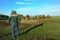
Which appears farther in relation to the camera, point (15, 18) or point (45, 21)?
point (45, 21)

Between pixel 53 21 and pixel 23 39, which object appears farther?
pixel 53 21

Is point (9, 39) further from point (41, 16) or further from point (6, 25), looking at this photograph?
point (41, 16)

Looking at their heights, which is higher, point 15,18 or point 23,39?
point 15,18

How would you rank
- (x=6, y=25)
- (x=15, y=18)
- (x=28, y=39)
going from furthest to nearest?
(x=6, y=25)
(x=15, y=18)
(x=28, y=39)

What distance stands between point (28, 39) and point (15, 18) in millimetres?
1868

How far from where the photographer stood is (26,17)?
2123cm

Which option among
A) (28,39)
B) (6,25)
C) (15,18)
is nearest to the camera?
(28,39)

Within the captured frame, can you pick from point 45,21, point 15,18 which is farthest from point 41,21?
point 15,18

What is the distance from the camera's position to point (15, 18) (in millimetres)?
13867

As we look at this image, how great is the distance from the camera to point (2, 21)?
2138 centimetres

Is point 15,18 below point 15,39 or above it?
above

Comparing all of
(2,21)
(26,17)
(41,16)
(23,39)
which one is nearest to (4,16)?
(2,21)

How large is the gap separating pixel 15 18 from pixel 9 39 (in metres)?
1.45

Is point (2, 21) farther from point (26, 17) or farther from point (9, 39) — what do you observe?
point (9, 39)
